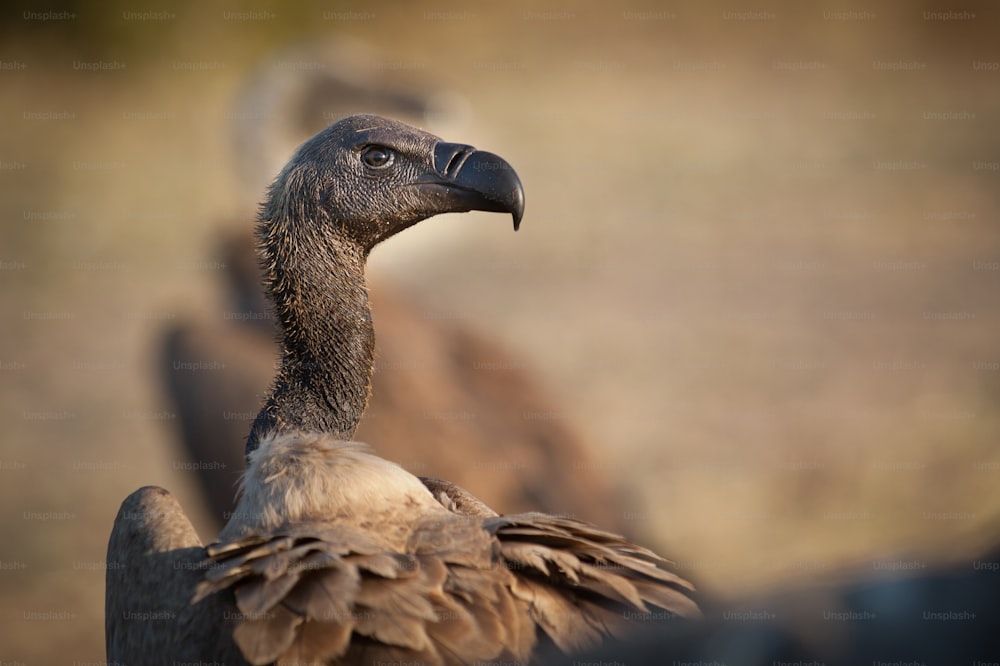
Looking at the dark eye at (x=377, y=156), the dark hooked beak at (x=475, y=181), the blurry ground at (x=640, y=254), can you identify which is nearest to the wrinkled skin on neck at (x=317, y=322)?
the dark eye at (x=377, y=156)

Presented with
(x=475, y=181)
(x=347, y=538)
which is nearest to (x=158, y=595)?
(x=347, y=538)

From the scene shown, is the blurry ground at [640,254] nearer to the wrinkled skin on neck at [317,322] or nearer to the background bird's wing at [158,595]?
the wrinkled skin on neck at [317,322]

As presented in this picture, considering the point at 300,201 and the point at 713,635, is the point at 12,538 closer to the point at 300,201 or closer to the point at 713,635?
the point at 300,201

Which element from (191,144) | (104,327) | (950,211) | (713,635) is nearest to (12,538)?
(104,327)

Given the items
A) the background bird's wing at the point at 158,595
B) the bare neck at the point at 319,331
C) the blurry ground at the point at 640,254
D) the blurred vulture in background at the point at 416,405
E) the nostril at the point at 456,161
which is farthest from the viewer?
the blurry ground at the point at 640,254

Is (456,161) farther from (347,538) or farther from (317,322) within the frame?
(347,538)

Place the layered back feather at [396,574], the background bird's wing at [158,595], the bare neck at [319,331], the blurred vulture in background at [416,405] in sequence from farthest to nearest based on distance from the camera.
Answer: the blurred vulture in background at [416,405] < the bare neck at [319,331] < the background bird's wing at [158,595] < the layered back feather at [396,574]

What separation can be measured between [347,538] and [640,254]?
9538 mm

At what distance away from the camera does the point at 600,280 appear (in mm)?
11062

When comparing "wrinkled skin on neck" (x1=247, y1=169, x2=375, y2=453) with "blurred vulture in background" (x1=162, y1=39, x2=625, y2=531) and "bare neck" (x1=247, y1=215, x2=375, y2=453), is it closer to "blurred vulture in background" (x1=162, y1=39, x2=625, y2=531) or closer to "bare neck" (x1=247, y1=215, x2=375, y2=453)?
"bare neck" (x1=247, y1=215, x2=375, y2=453)

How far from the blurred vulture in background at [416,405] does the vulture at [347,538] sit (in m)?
1.69

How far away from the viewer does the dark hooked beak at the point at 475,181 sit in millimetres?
3232

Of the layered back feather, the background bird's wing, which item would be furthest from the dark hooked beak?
the background bird's wing

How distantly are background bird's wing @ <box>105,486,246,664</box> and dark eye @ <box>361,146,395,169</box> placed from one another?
1.15 meters
